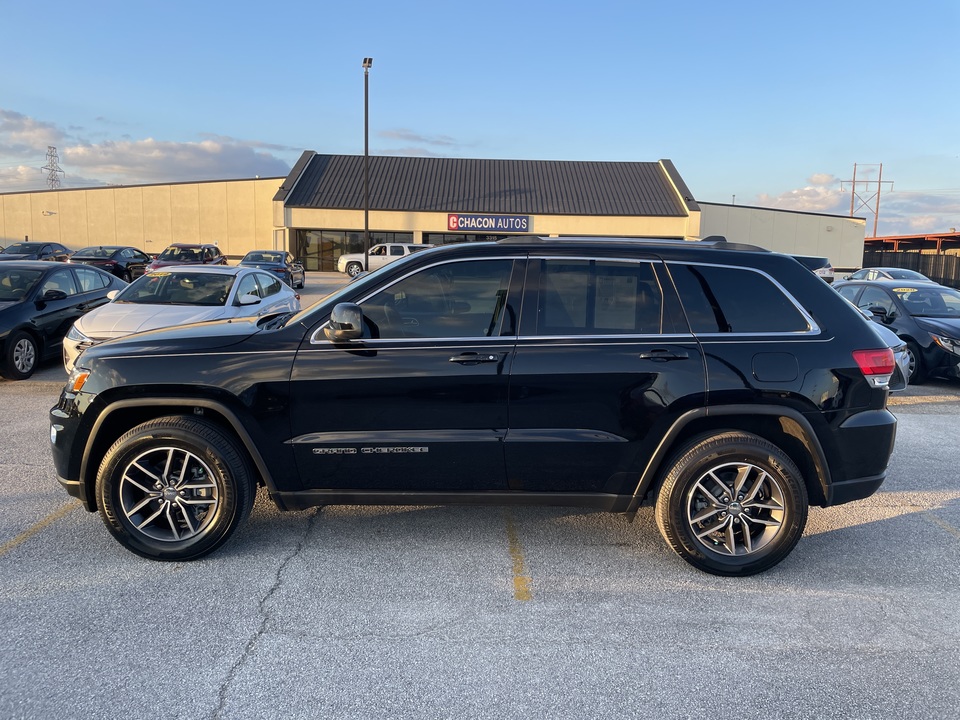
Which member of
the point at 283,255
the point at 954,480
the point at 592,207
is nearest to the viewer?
the point at 954,480

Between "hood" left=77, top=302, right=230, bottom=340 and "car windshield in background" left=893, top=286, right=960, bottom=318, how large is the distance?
10098 mm

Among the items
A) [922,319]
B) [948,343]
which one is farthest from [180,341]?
[922,319]

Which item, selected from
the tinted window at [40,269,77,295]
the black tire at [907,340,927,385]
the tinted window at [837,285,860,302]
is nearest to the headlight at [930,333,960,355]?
the black tire at [907,340,927,385]

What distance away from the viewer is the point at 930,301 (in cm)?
1028

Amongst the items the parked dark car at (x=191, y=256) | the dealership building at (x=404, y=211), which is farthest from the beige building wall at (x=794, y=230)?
the parked dark car at (x=191, y=256)

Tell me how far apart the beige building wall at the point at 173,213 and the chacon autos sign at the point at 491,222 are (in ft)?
37.8

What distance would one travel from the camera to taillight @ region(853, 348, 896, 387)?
3740 millimetres

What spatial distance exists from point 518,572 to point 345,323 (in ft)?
5.59

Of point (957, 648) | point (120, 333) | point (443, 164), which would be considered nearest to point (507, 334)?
point (957, 648)

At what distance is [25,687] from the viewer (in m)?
2.71

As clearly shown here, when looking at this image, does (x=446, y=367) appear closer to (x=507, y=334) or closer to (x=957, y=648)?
(x=507, y=334)

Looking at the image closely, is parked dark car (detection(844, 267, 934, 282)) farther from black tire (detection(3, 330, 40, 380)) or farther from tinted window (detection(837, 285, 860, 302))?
black tire (detection(3, 330, 40, 380))

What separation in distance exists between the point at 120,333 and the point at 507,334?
6138mm

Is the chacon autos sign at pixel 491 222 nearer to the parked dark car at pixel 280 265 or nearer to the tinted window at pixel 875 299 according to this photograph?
the parked dark car at pixel 280 265
